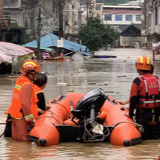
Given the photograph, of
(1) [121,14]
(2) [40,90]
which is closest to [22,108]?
(2) [40,90]

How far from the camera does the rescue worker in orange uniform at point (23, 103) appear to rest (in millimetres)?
7711

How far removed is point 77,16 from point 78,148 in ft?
264

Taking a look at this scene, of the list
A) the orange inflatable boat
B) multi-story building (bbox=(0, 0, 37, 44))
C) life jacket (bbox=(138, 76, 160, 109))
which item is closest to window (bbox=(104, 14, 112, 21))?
multi-story building (bbox=(0, 0, 37, 44))

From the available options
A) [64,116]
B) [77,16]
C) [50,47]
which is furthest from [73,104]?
[77,16]

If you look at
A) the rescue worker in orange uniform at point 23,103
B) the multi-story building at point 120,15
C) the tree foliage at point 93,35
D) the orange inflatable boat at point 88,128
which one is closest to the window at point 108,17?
the multi-story building at point 120,15

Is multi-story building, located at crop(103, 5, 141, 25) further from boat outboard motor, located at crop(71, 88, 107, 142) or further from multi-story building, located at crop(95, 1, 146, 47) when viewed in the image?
boat outboard motor, located at crop(71, 88, 107, 142)

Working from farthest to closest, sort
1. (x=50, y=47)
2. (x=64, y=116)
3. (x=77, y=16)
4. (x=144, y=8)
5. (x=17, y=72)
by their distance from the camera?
(x=144, y=8) < (x=77, y=16) < (x=50, y=47) < (x=17, y=72) < (x=64, y=116)

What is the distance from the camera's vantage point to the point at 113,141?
7453 millimetres

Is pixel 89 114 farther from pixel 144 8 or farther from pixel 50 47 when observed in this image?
pixel 144 8

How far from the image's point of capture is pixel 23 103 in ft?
25.2

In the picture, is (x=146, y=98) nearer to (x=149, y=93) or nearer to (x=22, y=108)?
(x=149, y=93)

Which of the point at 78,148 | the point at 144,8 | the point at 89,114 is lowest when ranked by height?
the point at 78,148

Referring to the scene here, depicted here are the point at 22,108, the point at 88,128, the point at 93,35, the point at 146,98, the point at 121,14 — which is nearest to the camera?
the point at 88,128

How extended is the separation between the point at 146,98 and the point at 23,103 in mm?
2006
